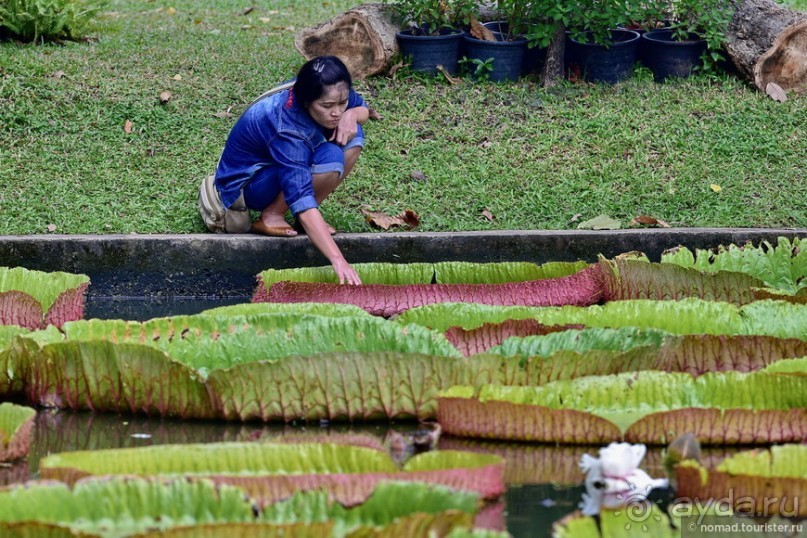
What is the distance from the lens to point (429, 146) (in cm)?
613

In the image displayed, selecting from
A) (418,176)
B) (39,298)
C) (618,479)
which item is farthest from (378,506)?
(418,176)

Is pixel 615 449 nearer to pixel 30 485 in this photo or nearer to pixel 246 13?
pixel 30 485

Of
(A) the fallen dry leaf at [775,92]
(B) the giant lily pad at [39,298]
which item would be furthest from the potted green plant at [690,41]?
(B) the giant lily pad at [39,298]

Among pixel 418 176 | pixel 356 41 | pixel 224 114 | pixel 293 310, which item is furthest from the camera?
pixel 356 41

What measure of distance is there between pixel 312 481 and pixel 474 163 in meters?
3.55

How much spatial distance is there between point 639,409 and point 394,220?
2338 mm

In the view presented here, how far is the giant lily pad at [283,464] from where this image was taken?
8.91ft

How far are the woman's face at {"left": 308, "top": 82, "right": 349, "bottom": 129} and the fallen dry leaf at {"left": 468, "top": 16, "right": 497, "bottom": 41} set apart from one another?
2.45 m

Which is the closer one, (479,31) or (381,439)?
(381,439)

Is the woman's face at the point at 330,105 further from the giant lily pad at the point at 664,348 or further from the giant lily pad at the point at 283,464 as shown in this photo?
the giant lily pad at the point at 283,464

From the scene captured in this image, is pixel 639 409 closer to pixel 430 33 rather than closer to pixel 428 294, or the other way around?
pixel 428 294

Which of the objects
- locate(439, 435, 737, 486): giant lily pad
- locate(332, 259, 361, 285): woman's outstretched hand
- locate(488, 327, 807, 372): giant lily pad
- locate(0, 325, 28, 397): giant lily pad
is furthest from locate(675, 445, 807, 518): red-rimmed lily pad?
locate(0, 325, 28, 397): giant lily pad

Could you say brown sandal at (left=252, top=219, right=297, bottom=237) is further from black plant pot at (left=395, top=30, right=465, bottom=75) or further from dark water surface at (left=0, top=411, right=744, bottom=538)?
black plant pot at (left=395, top=30, right=465, bottom=75)

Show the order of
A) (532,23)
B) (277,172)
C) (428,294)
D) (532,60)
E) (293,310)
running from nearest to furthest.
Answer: (293,310), (428,294), (277,172), (532,23), (532,60)
